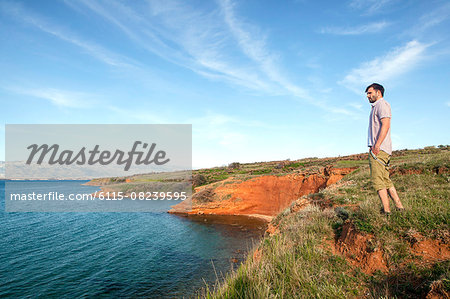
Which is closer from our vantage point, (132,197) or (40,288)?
(40,288)

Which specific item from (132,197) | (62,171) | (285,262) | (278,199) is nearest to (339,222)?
(285,262)

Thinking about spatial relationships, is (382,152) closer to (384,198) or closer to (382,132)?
(382,132)

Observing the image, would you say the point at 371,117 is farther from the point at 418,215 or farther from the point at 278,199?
the point at 278,199

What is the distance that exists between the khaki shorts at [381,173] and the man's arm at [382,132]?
25cm

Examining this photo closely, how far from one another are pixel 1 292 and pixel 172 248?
940cm

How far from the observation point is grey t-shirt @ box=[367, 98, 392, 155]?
5.20 m

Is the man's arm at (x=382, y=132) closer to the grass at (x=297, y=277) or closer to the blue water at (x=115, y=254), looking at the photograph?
the grass at (x=297, y=277)

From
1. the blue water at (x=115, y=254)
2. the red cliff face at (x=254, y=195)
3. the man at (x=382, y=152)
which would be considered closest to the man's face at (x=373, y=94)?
the man at (x=382, y=152)

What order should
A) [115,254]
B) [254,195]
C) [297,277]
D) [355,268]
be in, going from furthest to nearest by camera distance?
[254,195], [115,254], [355,268], [297,277]

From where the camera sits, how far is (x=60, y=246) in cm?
1673

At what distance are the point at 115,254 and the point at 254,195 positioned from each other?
20858 millimetres

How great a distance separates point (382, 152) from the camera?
528 cm

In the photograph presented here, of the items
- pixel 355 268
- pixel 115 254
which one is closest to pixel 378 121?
pixel 355 268

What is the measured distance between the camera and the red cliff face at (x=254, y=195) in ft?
95.6
